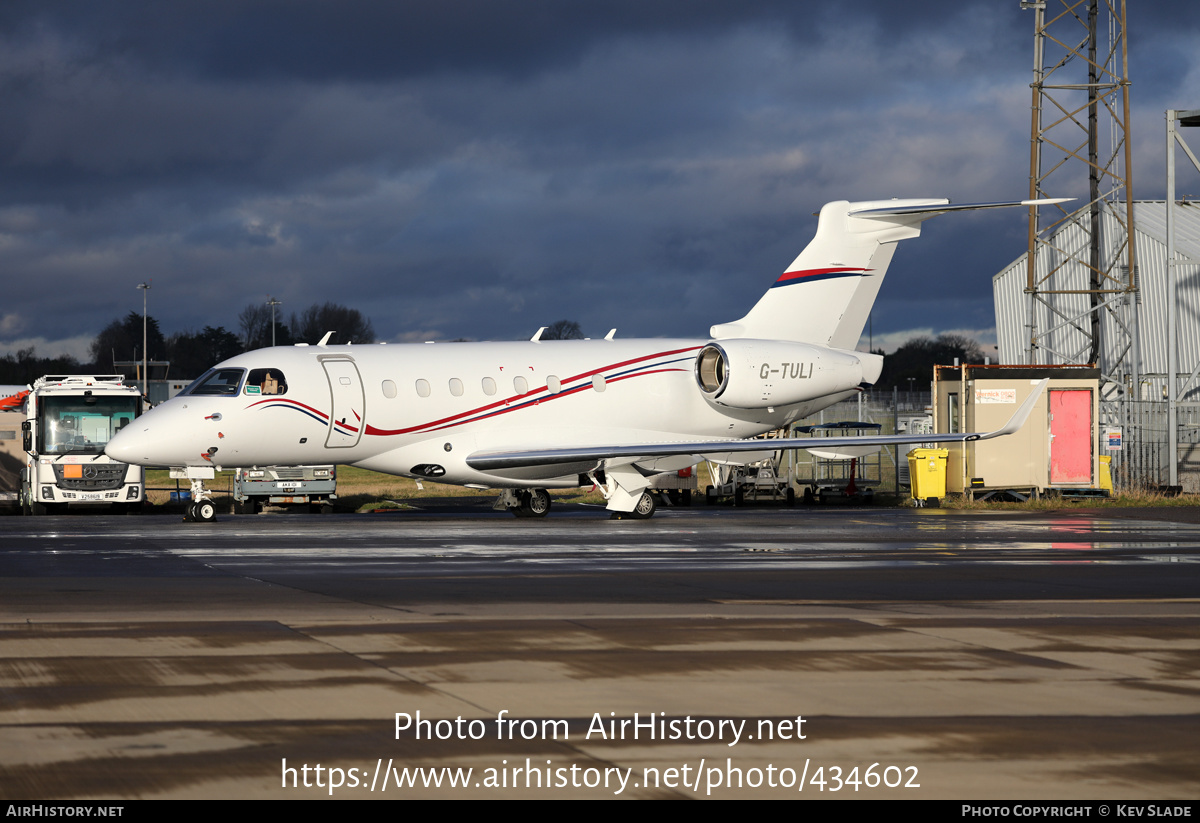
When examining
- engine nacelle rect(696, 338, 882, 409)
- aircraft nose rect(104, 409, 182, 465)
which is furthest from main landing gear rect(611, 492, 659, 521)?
aircraft nose rect(104, 409, 182, 465)

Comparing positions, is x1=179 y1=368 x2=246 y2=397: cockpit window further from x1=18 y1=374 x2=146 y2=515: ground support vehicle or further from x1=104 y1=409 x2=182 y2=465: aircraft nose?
x1=18 y1=374 x2=146 y2=515: ground support vehicle

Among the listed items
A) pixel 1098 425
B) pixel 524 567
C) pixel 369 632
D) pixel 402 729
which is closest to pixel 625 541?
pixel 524 567

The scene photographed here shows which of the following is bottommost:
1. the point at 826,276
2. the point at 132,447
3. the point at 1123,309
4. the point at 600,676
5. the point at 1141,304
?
the point at 600,676

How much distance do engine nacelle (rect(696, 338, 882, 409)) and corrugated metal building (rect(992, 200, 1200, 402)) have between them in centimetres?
2366

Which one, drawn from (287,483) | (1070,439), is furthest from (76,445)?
(1070,439)

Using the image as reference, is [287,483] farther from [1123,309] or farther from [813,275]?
[1123,309]

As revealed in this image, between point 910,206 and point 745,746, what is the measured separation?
937 inches

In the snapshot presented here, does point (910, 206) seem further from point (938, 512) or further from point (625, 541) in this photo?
point (625, 541)

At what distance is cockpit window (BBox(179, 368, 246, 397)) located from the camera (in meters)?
24.1

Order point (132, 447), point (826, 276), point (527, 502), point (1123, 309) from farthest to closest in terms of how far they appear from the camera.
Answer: point (1123, 309) < point (826, 276) < point (527, 502) < point (132, 447)

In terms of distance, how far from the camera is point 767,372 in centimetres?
2744

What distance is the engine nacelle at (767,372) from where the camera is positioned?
89.2 ft

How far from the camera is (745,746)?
632 cm

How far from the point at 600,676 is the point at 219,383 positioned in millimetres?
17653
